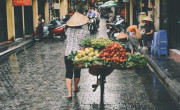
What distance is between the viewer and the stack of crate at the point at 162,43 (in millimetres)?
10398

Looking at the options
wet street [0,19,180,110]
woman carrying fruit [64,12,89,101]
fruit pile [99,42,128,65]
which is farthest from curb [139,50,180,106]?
woman carrying fruit [64,12,89,101]

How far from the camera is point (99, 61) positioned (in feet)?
16.5

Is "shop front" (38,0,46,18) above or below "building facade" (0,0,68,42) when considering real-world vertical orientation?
above

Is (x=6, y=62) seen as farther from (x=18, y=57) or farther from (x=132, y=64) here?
(x=132, y=64)

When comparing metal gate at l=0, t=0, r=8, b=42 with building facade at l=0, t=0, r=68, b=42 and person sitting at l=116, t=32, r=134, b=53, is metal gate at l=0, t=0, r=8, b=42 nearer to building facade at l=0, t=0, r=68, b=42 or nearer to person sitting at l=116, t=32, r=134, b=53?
building facade at l=0, t=0, r=68, b=42

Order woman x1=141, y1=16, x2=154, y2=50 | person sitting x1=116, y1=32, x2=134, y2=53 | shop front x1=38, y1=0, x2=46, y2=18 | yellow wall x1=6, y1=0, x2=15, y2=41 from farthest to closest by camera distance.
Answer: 1. shop front x1=38, y1=0, x2=46, y2=18
2. yellow wall x1=6, y1=0, x2=15, y2=41
3. woman x1=141, y1=16, x2=154, y2=50
4. person sitting x1=116, y1=32, x2=134, y2=53

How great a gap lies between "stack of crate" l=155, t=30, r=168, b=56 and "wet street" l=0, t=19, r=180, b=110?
5.25 feet

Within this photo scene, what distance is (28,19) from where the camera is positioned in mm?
21547

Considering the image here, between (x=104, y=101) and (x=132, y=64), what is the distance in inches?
43.5

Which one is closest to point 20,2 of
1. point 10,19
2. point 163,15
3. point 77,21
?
point 10,19

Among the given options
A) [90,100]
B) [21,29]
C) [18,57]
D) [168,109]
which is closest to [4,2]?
[21,29]

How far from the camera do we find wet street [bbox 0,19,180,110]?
5.37 metres

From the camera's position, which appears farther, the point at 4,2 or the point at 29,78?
the point at 4,2

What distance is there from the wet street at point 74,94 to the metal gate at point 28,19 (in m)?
11.9
